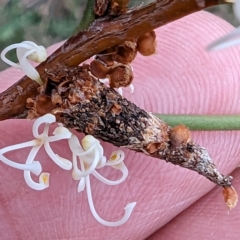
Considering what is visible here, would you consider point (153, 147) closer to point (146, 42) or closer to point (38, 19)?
point (146, 42)

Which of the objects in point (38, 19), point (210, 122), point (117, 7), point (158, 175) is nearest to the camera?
point (117, 7)

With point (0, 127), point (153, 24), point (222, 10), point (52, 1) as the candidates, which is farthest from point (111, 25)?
point (222, 10)

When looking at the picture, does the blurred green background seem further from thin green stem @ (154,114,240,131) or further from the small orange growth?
the small orange growth

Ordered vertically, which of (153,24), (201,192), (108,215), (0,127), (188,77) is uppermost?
(153,24)

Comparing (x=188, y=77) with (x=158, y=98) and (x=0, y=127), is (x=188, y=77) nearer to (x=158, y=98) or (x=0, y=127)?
(x=158, y=98)

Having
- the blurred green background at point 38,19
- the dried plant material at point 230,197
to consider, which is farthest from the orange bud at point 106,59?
the blurred green background at point 38,19

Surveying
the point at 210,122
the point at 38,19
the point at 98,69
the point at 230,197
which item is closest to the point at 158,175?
the point at 210,122

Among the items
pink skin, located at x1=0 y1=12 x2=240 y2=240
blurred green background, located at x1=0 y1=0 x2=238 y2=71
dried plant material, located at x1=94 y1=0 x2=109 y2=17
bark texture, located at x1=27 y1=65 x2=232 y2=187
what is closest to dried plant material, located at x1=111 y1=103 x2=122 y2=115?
bark texture, located at x1=27 y1=65 x2=232 y2=187
